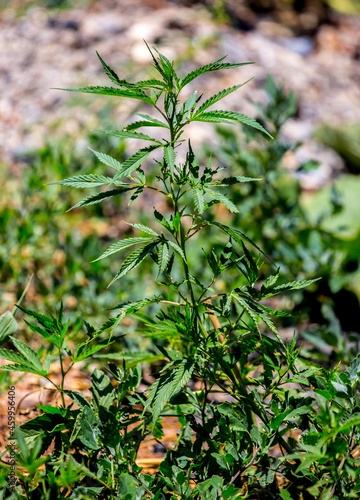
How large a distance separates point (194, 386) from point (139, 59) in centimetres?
343

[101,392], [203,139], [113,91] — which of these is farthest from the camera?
[203,139]

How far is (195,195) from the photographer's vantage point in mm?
1144

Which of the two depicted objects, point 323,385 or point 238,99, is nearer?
point 323,385

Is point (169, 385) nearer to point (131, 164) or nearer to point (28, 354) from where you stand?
point (28, 354)

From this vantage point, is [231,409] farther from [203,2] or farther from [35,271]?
[203,2]

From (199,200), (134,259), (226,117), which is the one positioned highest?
(226,117)

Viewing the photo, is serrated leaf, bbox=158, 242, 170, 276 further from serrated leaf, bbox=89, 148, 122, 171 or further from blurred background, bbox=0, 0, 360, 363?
blurred background, bbox=0, 0, 360, 363

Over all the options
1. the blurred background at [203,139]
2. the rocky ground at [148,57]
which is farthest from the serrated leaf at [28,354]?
the rocky ground at [148,57]

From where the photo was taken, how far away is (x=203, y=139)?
12.6 feet

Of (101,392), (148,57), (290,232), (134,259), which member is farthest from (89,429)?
(148,57)

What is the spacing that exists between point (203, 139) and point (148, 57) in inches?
47.4

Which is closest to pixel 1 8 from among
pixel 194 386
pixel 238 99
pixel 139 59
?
pixel 139 59

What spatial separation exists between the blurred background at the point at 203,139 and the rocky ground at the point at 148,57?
2 cm

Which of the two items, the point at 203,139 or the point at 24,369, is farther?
the point at 203,139
